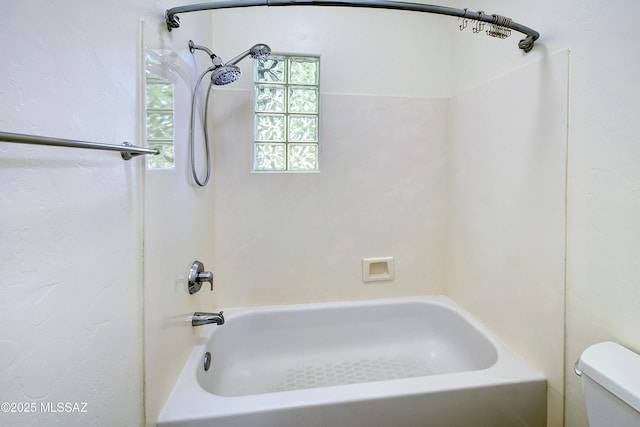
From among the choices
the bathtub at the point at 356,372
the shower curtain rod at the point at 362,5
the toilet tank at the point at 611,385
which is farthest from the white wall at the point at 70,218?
the toilet tank at the point at 611,385

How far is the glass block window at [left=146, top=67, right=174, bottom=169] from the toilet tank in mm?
1392

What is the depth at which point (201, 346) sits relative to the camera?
1.34 m

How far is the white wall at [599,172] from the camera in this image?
2.65 ft

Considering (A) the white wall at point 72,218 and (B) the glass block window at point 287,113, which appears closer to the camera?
(A) the white wall at point 72,218

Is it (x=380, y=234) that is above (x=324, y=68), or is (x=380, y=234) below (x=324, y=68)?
below

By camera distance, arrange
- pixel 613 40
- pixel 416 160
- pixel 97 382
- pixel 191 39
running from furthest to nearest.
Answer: pixel 416 160 < pixel 191 39 < pixel 613 40 < pixel 97 382

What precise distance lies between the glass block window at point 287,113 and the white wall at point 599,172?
3.76 ft

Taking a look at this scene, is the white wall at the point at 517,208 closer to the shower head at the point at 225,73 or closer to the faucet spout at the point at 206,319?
the shower head at the point at 225,73

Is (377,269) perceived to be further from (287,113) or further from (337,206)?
(287,113)

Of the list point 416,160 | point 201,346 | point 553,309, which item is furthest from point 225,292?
point 553,309

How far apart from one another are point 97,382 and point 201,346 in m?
0.77

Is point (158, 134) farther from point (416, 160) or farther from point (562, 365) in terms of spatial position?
point (562, 365)

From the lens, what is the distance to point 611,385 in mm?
698

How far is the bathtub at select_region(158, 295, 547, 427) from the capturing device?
3.26ft
